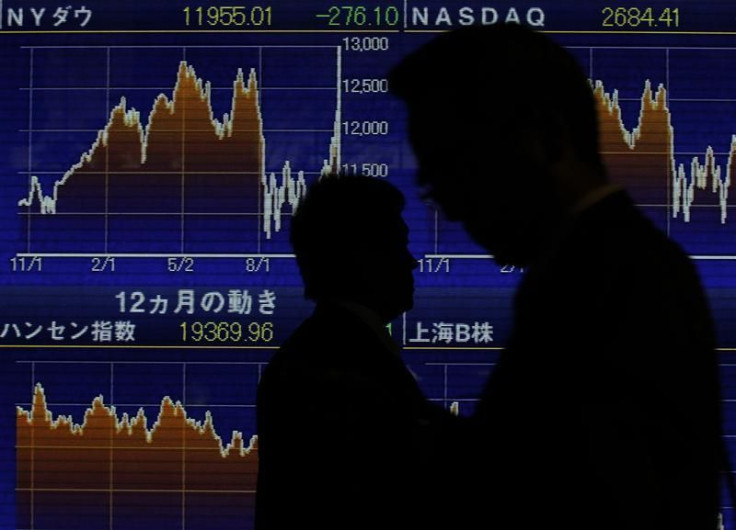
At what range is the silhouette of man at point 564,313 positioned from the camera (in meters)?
0.97

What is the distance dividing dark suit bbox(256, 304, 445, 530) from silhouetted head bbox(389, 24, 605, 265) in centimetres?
75

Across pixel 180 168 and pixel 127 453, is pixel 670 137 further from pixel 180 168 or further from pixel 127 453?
pixel 127 453

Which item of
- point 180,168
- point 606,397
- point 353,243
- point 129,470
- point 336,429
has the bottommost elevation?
point 129,470

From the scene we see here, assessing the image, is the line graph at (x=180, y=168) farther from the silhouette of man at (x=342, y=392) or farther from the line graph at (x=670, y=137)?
the silhouette of man at (x=342, y=392)

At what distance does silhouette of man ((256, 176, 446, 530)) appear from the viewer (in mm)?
1884

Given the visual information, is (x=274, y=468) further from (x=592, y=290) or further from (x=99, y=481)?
(x=99, y=481)

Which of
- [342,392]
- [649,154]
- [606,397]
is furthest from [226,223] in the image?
[606,397]

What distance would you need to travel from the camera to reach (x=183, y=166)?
3.28m

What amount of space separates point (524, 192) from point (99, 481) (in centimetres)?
238

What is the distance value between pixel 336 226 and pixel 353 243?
0.04 metres

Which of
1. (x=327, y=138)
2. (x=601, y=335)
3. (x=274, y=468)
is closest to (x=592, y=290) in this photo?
(x=601, y=335)

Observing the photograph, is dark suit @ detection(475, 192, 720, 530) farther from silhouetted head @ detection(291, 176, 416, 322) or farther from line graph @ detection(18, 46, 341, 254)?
line graph @ detection(18, 46, 341, 254)

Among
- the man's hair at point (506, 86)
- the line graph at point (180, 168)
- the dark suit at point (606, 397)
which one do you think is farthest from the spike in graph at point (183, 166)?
the dark suit at point (606, 397)

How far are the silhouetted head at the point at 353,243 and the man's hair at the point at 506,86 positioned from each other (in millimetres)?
1076
